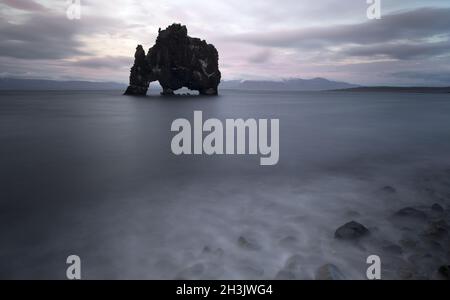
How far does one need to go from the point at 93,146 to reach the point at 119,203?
8.82 meters

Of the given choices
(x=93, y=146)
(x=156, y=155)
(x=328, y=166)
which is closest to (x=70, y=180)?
(x=156, y=155)

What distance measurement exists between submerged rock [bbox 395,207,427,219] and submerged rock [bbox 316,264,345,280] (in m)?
2.90

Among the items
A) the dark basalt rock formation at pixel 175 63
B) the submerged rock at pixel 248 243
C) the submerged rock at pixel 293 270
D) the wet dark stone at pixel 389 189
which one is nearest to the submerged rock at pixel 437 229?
the wet dark stone at pixel 389 189

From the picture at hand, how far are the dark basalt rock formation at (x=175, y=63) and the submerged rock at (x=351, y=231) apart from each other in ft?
291

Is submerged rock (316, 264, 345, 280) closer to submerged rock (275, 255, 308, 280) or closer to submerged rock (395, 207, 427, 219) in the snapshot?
submerged rock (275, 255, 308, 280)

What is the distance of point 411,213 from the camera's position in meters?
5.92

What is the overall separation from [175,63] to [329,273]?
90020 millimetres

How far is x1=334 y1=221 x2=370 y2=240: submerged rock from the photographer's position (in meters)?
4.95

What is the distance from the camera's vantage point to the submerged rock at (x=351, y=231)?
4.95 meters

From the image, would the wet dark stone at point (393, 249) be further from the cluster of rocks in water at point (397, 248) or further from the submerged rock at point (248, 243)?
the submerged rock at point (248, 243)
